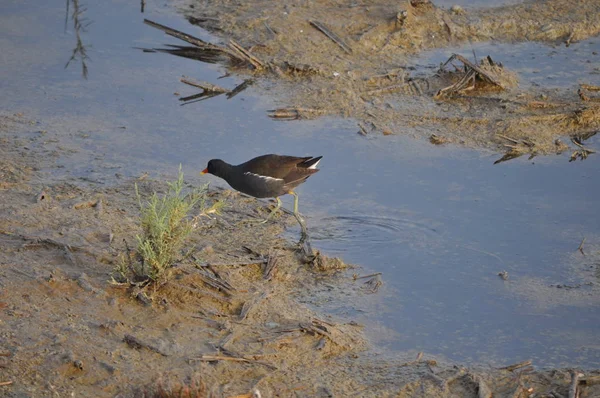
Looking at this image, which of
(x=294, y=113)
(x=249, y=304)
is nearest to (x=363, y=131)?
(x=294, y=113)

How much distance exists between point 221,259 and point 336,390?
1.79 meters

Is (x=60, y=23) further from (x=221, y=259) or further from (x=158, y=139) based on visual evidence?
(x=221, y=259)

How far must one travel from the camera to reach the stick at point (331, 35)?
10680 millimetres

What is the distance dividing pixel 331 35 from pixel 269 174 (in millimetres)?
3718

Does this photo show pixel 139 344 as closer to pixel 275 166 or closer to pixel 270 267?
pixel 270 267

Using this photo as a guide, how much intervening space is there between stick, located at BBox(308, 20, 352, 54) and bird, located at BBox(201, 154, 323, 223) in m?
3.12

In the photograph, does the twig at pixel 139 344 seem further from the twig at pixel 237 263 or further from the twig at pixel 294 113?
the twig at pixel 294 113

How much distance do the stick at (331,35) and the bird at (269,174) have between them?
10.2 ft

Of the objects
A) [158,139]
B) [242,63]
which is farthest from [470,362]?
[242,63]

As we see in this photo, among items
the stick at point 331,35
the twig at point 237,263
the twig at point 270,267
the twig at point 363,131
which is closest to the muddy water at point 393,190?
the twig at point 363,131

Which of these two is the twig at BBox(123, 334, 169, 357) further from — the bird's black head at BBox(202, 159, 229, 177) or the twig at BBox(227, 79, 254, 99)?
the twig at BBox(227, 79, 254, 99)

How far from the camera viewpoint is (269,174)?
25.3ft

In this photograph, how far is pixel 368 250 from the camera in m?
7.43

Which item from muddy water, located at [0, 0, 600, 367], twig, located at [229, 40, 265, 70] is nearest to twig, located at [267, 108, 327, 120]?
muddy water, located at [0, 0, 600, 367]
